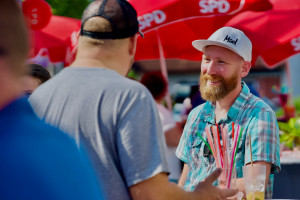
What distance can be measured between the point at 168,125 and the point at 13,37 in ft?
15.5

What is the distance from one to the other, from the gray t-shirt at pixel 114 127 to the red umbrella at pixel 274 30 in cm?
446

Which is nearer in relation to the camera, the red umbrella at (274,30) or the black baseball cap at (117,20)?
the black baseball cap at (117,20)

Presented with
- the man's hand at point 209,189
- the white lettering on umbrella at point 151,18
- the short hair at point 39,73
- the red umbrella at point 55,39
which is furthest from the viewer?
the red umbrella at point 55,39

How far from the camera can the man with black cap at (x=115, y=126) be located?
168cm

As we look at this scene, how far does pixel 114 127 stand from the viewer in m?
1.71

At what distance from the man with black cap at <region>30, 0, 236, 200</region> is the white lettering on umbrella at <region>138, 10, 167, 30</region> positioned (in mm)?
3226

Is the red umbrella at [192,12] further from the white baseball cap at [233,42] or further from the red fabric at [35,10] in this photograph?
the white baseball cap at [233,42]

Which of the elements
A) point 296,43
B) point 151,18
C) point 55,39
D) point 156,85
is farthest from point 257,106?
point 55,39

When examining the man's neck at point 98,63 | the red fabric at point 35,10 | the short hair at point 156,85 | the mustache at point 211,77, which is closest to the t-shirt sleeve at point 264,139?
the mustache at point 211,77

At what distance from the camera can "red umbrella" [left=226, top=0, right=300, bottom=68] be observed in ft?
20.0

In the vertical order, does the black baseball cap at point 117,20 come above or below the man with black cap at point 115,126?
above

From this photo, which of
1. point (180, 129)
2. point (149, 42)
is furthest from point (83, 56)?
point (149, 42)

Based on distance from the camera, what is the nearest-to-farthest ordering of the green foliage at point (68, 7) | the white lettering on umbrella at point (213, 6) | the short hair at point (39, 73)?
the short hair at point (39, 73) → the white lettering on umbrella at point (213, 6) → the green foliage at point (68, 7)

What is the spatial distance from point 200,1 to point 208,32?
2.27ft
